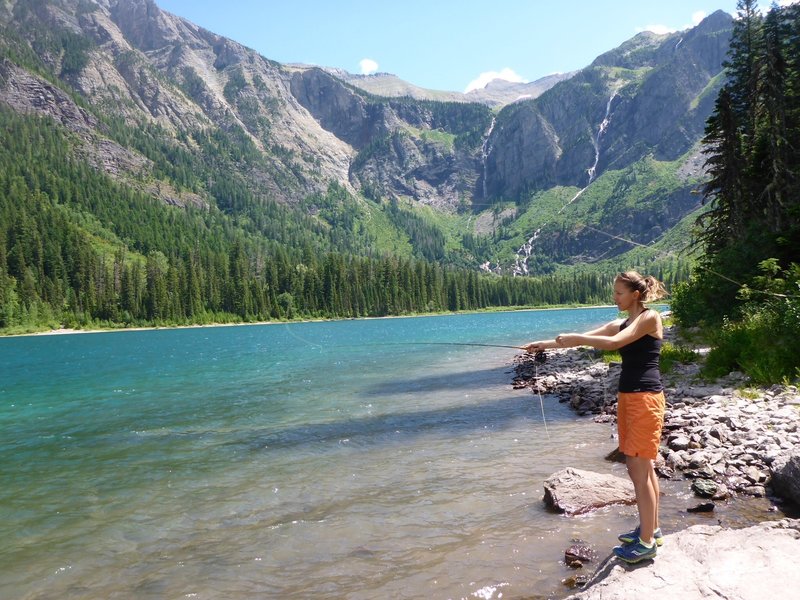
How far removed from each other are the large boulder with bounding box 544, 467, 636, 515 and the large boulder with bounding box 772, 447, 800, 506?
258cm

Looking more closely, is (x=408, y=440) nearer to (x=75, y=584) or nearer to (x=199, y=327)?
(x=75, y=584)

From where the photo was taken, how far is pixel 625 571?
6.48 m

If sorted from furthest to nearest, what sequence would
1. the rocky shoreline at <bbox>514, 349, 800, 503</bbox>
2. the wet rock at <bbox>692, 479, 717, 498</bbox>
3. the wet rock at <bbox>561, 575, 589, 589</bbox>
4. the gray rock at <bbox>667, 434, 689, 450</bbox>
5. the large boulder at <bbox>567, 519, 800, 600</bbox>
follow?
the gray rock at <bbox>667, 434, 689, 450</bbox> → the rocky shoreline at <bbox>514, 349, 800, 503</bbox> → the wet rock at <bbox>692, 479, 717, 498</bbox> → the wet rock at <bbox>561, 575, 589, 589</bbox> → the large boulder at <bbox>567, 519, 800, 600</bbox>

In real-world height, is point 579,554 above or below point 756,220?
below

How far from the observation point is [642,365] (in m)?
6.84

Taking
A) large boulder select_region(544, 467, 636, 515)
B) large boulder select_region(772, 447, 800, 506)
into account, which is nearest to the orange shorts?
large boulder select_region(544, 467, 636, 515)

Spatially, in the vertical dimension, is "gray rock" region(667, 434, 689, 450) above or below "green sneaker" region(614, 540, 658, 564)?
below

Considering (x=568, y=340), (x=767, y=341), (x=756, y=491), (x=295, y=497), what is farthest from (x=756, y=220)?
(x=568, y=340)

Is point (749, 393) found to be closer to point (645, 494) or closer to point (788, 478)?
point (788, 478)

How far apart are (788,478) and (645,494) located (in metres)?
4.98

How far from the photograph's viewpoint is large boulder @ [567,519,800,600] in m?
5.62

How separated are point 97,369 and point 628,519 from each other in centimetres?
5173

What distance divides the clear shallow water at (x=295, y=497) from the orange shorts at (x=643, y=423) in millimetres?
2668

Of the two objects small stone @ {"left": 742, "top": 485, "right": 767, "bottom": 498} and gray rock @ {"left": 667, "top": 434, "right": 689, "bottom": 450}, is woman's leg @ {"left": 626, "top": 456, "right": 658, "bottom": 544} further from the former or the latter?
gray rock @ {"left": 667, "top": 434, "right": 689, "bottom": 450}
